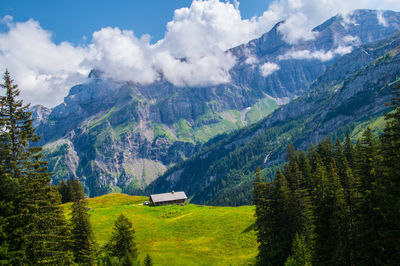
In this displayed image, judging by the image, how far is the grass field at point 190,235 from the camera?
4988cm

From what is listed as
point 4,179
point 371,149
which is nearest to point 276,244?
point 371,149

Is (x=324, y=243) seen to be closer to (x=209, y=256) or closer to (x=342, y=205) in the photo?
(x=342, y=205)

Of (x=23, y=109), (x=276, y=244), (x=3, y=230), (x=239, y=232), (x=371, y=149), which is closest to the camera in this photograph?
(x=3, y=230)

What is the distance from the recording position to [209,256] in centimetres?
5075

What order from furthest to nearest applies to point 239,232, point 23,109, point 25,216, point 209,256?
point 239,232, point 209,256, point 23,109, point 25,216

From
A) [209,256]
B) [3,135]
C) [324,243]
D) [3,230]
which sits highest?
[3,135]

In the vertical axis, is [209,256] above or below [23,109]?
below

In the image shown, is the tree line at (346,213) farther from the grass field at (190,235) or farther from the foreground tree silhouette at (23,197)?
the foreground tree silhouette at (23,197)

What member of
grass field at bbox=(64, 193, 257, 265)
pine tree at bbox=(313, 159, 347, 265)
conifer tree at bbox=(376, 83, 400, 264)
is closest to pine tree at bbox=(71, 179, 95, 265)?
grass field at bbox=(64, 193, 257, 265)

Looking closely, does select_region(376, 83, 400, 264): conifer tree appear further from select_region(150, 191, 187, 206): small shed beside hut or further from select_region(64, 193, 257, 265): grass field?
select_region(150, 191, 187, 206): small shed beside hut

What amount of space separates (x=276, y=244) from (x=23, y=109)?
3684cm

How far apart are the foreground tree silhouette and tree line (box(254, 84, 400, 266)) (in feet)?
90.9

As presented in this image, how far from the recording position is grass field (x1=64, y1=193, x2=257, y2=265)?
164ft

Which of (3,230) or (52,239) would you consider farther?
(52,239)
